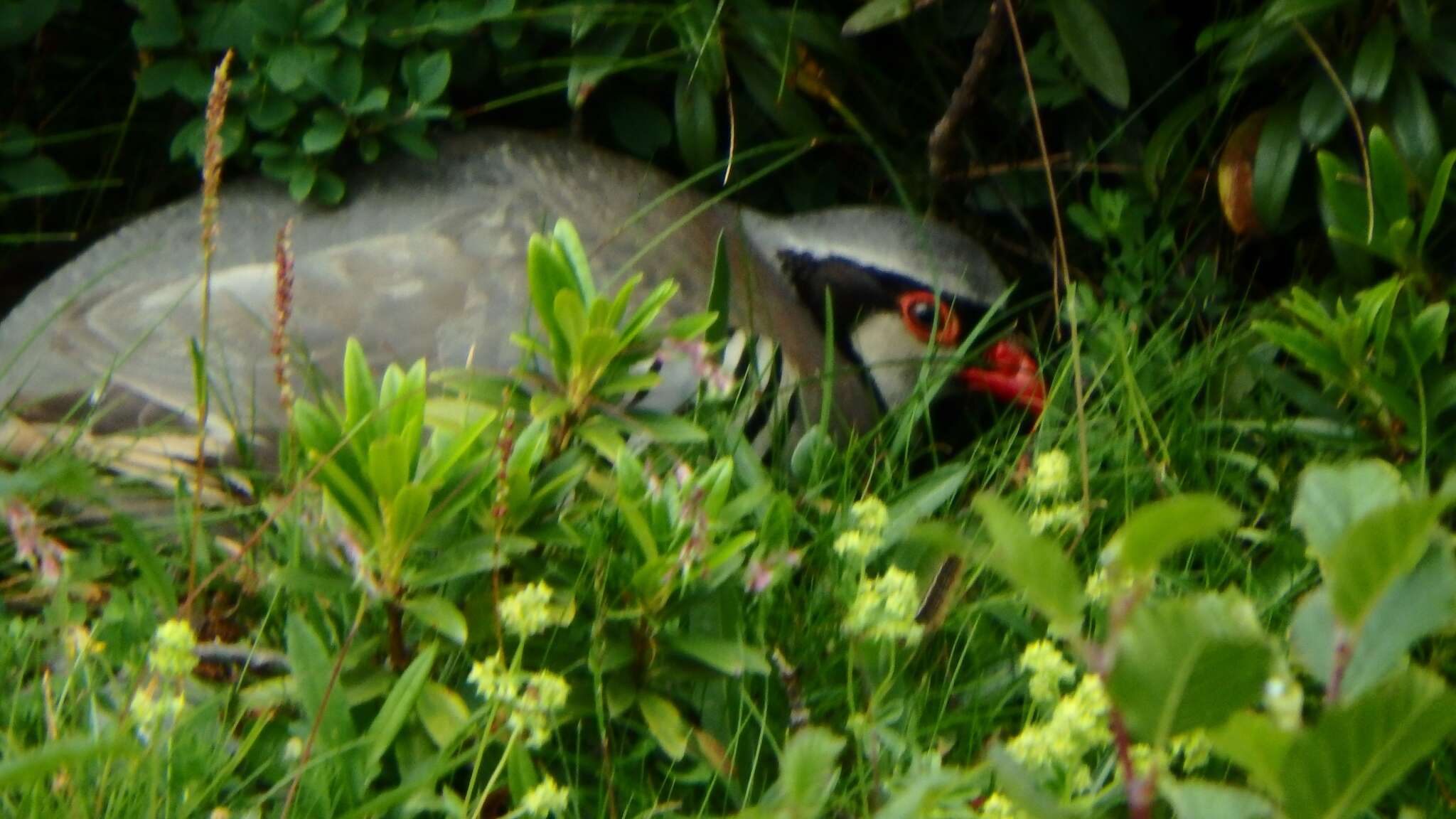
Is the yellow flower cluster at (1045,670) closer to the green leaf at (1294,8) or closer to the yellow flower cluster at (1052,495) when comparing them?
the yellow flower cluster at (1052,495)

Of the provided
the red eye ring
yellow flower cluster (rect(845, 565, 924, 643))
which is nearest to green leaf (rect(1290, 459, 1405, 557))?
yellow flower cluster (rect(845, 565, 924, 643))

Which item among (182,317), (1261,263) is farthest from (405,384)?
(1261,263)

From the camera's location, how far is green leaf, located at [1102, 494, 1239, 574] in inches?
28.5

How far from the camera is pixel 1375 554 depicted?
746 mm

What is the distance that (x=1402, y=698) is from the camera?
0.73m

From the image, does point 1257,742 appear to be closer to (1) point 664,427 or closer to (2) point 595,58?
(1) point 664,427

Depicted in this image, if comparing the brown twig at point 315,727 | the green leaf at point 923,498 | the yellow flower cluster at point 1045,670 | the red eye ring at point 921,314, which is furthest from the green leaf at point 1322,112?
the brown twig at point 315,727

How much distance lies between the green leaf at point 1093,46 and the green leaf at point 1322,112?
295 millimetres

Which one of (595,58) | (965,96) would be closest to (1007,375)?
(965,96)

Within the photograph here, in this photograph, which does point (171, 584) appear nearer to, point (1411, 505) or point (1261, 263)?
point (1411, 505)

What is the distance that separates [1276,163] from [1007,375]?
573 millimetres

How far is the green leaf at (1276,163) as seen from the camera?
97.7 inches

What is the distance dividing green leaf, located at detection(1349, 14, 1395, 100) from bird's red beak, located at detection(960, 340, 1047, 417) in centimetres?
68

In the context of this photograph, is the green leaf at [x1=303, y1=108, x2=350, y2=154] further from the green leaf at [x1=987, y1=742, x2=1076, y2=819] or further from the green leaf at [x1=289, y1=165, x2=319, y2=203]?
the green leaf at [x1=987, y1=742, x2=1076, y2=819]
